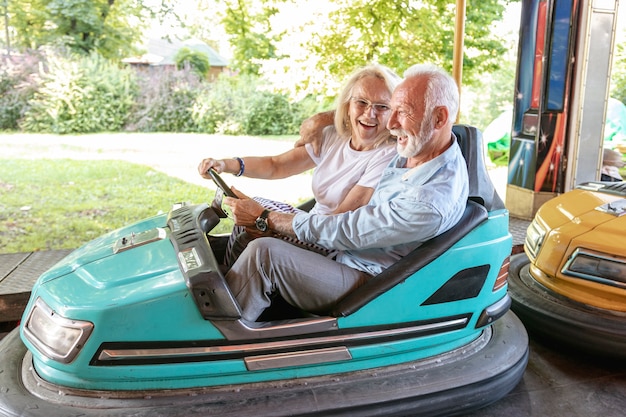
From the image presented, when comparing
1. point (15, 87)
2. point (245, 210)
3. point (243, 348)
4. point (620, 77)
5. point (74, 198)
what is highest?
point (620, 77)

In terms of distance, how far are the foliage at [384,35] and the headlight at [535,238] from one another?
2885mm

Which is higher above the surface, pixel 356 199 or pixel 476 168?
pixel 476 168

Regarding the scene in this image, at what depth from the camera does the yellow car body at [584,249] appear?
6.58 ft

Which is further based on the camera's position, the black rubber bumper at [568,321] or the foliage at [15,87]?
the foliage at [15,87]

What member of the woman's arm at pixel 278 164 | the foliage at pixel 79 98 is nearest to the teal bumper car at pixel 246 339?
the woman's arm at pixel 278 164

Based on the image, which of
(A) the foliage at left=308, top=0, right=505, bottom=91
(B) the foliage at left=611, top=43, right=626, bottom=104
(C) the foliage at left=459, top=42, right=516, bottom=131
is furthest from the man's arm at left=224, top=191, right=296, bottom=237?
(C) the foliage at left=459, top=42, right=516, bottom=131

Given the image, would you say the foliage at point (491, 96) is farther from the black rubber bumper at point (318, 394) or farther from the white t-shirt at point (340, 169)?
the black rubber bumper at point (318, 394)

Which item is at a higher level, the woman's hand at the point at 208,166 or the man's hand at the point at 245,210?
the woman's hand at the point at 208,166

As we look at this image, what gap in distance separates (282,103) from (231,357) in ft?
19.8

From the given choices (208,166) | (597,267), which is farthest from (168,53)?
(597,267)

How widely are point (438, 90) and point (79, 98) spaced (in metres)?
6.09

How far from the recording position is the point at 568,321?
6.76ft

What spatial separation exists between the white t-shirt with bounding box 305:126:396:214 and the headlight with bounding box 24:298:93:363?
3.10 feet

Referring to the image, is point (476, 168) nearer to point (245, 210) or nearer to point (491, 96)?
point (245, 210)
